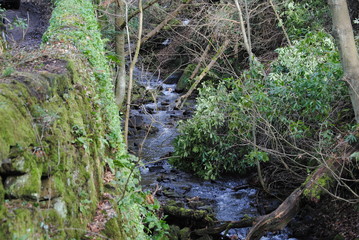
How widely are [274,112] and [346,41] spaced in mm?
2286

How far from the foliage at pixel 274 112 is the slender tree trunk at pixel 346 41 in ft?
3.69

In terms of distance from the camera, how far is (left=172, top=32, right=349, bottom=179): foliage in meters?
8.17

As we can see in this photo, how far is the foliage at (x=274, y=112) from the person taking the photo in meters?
8.17

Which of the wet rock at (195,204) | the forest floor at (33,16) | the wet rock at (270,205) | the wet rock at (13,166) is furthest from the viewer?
the forest floor at (33,16)

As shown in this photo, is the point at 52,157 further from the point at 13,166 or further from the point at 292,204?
the point at 292,204

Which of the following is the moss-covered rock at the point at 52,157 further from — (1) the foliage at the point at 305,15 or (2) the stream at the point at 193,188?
(1) the foliage at the point at 305,15

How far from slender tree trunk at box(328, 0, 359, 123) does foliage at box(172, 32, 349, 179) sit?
3.69 ft

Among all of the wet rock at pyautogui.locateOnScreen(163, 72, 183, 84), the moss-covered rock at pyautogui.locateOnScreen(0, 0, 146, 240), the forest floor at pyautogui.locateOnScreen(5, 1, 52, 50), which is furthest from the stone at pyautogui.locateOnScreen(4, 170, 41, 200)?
the wet rock at pyautogui.locateOnScreen(163, 72, 183, 84)

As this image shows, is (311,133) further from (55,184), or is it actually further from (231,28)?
(55,184)

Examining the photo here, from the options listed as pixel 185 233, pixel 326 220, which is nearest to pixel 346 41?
pixel 326 220

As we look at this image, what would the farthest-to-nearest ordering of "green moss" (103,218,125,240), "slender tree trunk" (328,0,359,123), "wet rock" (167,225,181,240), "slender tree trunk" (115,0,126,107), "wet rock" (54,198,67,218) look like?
"slender tree trunk" (115,0,126,107), "wet rock" (167,225,181,240), "slender tree trunk" (328,0,359,123), "green moss" (103,218,125,240), "wet rock" (54,198,67,218)

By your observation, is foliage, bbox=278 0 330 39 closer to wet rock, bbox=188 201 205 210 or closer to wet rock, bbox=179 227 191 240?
wet rock, bbox=188 201 205 210

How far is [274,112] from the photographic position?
8.41m

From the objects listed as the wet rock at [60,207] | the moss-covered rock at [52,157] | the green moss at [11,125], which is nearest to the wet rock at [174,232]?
the moss-covered rock at [52,157]
